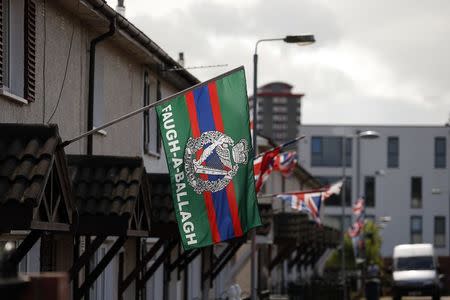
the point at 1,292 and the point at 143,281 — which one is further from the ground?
the point at 1,292

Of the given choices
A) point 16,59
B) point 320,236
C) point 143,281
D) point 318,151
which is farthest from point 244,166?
point 318,151

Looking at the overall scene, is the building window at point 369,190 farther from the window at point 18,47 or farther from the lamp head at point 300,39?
the window at point 18,47

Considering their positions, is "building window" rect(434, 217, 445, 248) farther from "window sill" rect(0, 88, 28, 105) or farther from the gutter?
"window sill" rect(0, 88, 28, 105)

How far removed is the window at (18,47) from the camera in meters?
14.7

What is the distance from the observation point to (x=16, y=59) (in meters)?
15.0

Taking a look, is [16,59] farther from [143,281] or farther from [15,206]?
[143,281]

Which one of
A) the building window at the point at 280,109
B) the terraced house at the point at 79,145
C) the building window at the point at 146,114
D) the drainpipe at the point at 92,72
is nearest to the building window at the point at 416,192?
the terraced house at the point at 79,145

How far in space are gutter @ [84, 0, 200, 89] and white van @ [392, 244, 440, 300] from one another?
26.5 meters

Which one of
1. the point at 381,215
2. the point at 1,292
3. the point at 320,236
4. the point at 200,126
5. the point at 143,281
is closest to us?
the point at 1,292

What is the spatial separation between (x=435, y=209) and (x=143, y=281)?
81.8m

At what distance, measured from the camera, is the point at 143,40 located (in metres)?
20.9

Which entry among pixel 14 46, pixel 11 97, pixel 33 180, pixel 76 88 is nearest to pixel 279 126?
pixel 76 88

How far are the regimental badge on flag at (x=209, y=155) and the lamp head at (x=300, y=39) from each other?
9188mm

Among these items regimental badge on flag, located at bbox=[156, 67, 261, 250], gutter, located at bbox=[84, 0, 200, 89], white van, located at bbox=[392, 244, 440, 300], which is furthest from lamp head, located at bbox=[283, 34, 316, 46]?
white van, located at bbox=[392, 244, 440, 300]
